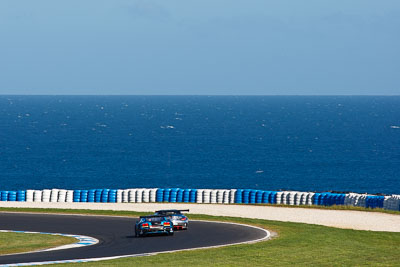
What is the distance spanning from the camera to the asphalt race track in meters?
36.1

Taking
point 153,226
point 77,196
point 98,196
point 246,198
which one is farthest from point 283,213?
point 77,196

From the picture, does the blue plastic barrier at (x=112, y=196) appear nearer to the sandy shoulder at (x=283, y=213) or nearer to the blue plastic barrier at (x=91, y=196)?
the blue plastic barrier at (x=91, y=196)

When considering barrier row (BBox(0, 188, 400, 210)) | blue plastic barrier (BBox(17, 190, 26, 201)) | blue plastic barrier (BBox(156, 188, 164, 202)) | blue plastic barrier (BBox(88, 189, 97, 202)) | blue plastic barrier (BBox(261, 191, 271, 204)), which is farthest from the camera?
blue plastic barrier (BBox(17, 190, 26, 201))

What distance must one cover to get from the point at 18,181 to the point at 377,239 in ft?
300

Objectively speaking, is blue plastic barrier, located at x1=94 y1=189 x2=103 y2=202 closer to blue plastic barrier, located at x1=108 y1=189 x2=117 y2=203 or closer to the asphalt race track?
blue plastic barrier, located at x1=108 y1=189 x2=117 y2=203

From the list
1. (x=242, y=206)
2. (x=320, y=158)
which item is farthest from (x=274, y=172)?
(x=242, y=206)

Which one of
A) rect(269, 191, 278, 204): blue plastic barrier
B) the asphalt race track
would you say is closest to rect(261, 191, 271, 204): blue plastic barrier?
rect(269, 191, 278, 204): blue plastic barrier

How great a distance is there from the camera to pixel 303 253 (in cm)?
3500

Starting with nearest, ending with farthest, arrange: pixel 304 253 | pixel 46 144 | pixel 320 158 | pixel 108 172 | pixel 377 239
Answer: pixel 304 253 → pixel 377 239 → pixel 108 172 → pixel 320 158 → pixel 46 144

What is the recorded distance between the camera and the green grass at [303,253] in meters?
32.2

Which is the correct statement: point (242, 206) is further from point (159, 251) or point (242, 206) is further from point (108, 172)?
point (108, 172)

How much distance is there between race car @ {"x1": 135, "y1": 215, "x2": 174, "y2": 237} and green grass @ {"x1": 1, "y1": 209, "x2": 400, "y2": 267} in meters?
5.86

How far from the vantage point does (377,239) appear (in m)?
41.0

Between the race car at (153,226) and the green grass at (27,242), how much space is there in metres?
3.43
